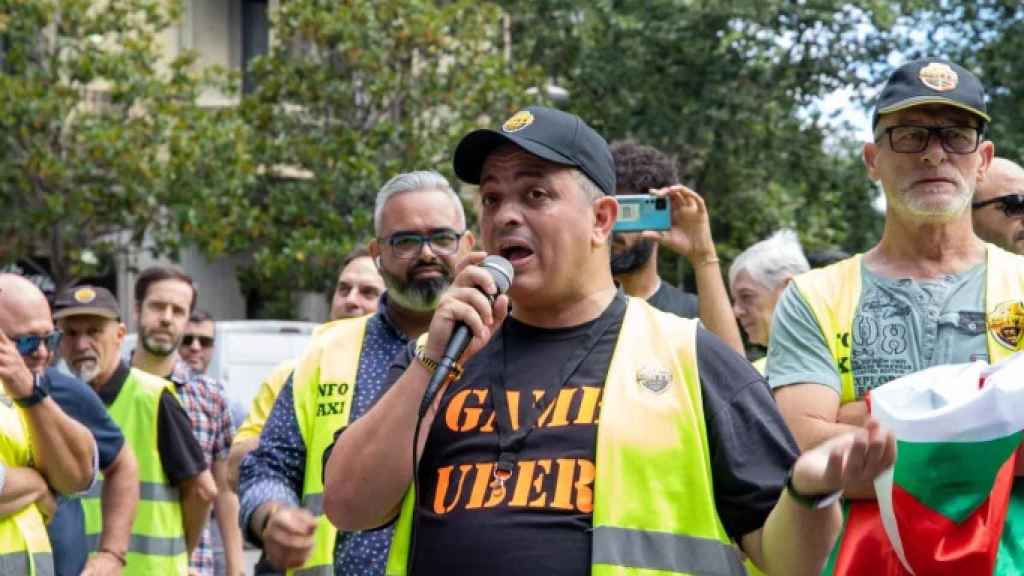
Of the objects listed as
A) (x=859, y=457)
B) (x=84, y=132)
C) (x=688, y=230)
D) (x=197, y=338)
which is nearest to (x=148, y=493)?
(x=688, y=230)

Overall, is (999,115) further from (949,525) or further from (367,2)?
(949,525)

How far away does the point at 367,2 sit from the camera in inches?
1057

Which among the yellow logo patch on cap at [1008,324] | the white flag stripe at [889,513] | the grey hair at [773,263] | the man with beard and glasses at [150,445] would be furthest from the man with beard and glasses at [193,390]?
the white flag stripe at [889,513]

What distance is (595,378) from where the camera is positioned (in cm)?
441

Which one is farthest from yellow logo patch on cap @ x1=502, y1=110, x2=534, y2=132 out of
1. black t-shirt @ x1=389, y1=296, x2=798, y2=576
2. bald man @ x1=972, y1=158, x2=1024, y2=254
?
bald man @ x1=972, y1=158, x2=1024, y2=254

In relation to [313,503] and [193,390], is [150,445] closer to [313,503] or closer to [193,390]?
[193,390]

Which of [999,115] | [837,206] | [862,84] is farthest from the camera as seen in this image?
[837,206]

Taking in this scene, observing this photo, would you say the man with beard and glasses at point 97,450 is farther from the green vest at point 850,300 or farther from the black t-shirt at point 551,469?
the green vest at point 850,300

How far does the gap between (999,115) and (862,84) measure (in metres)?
2.56

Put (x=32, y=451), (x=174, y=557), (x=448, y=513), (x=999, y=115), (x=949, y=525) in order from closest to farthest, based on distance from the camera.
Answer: (x=949, y=525)
(x=448, y=513)
(x=32, y=451)
(x=174, y=557)
(x=999, y=115)

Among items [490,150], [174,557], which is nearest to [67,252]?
[174,557]

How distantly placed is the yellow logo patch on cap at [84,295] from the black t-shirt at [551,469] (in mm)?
5216

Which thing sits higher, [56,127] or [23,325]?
[56,127]

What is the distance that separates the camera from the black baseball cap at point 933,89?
4789 millimetres
